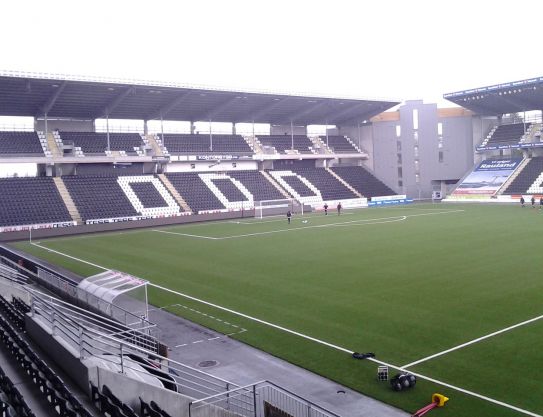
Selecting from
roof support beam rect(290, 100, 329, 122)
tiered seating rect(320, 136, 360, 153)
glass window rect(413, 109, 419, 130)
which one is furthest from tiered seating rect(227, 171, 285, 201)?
glass window rect(413, 109, 419, 130)

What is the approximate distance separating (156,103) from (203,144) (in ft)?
31.0

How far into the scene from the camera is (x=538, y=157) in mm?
68688

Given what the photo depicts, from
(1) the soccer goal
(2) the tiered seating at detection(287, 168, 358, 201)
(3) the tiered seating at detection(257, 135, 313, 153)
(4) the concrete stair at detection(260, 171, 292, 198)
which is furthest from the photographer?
(3) the tiered seating at detection(257, 135, 313, 153)

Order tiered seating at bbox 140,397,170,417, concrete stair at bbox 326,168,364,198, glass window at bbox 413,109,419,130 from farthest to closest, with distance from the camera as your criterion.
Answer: glass window at bbox 413,109,419,130
concrete stair at bbox 326,168,364,198
tiered seating at bbox 140,397,170,417

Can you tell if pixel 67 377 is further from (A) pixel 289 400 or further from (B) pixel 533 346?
(B) pixel 533 346

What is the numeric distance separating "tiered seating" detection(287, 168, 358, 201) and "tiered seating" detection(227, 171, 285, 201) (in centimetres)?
637

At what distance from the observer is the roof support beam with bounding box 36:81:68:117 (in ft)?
162

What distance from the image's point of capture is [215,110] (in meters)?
64.1

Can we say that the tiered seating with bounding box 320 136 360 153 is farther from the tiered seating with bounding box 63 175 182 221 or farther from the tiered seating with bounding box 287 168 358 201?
the tiered seating with bounding box 63 175 182 221

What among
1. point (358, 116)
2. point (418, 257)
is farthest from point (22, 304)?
point (358, 116)

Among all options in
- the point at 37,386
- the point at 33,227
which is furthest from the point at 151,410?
the point at 33,227

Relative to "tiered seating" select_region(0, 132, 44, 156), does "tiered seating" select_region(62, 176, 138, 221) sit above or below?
below

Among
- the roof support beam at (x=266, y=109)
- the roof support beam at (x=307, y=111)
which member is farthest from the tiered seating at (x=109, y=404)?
the roof support beam at (x=307, y=111)

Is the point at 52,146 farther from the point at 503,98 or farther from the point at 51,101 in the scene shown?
the point at 503,98
